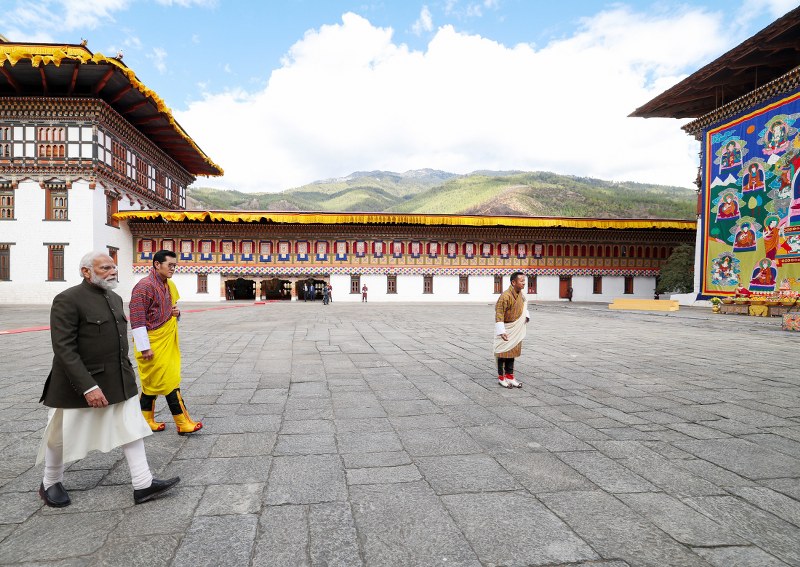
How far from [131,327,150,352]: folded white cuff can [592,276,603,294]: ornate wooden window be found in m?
35.3

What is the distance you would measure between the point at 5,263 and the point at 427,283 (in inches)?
995

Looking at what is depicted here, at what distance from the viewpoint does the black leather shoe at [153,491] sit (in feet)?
9.08

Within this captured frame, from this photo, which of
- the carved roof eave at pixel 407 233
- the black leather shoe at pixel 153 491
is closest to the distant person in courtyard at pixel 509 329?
the black leather shoe at pixel 153 491

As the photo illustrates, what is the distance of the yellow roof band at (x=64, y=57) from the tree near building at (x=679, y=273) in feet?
106

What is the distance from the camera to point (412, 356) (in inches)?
327

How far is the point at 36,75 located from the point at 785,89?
34.5 metres

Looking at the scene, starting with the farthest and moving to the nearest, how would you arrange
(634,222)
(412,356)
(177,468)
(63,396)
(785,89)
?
(634,222), (785,89), (412,356), (177,468), (63,396)

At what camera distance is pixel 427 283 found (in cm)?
3375

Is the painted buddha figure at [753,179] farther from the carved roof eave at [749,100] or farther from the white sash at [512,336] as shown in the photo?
the white sash at [512,336]

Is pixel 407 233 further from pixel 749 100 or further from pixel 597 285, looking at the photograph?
pixel 749 100

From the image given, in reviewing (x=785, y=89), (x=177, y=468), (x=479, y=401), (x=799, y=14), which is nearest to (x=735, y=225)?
(x=785, y=89)

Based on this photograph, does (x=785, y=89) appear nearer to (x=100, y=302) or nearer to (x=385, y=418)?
(x=385, y=418)

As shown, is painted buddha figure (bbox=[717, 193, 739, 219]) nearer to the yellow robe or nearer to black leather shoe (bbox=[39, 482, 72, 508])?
the yellow robe

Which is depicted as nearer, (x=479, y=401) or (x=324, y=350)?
(x=479, y=401)
